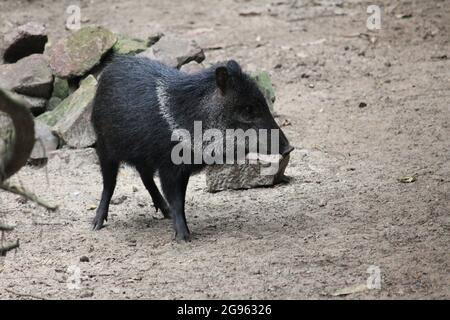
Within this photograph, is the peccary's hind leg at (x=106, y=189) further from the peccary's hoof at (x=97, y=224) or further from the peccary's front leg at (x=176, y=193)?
the peccary's front leg at (x=176, y=193)

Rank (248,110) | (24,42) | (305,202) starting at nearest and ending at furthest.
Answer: (248,110), (305,202), (24,42)

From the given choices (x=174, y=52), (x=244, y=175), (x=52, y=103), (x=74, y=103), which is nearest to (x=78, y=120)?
(x=74, y=103)

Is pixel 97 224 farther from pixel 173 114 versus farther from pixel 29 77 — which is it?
pixel 29 77

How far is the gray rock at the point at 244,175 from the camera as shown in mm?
6133

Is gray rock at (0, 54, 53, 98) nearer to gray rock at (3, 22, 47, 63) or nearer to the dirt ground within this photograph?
gray rock at (3, 22, 47, 63)

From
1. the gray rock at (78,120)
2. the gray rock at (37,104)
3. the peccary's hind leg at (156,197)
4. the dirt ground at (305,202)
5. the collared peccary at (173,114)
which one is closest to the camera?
the dirt ground at (305,202)

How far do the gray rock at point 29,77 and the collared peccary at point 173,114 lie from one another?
6.89 ft

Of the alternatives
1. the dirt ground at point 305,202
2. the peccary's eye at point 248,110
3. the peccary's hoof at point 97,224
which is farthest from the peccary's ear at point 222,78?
the peccary's hoof at point 97,224

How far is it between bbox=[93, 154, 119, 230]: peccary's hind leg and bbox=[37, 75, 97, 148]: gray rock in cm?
126

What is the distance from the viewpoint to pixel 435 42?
9.41 meters

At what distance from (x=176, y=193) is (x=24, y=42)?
3353 mm

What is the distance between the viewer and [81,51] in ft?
24.0

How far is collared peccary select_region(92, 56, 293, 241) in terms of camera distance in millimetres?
5203
